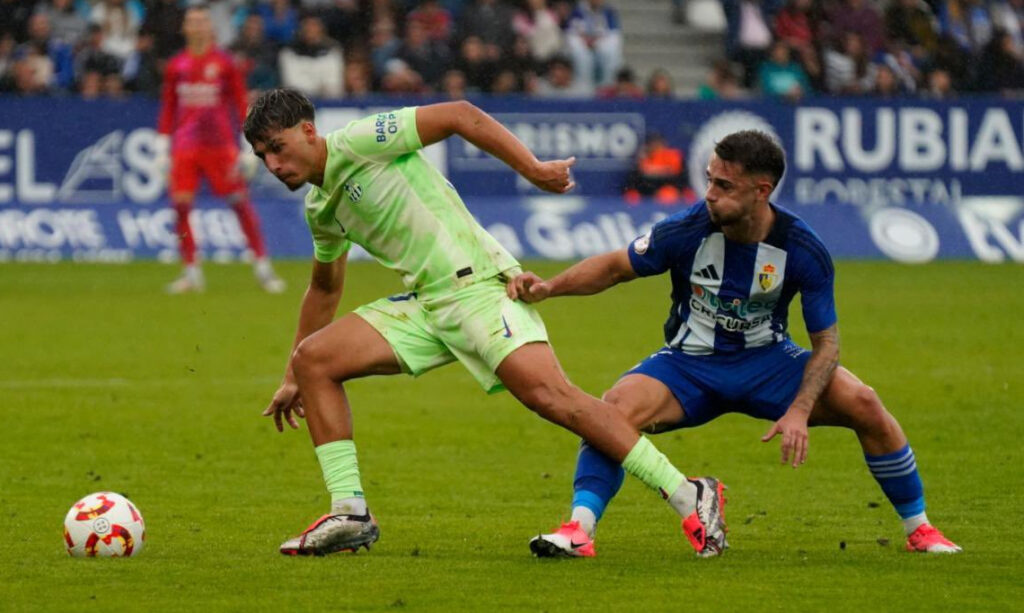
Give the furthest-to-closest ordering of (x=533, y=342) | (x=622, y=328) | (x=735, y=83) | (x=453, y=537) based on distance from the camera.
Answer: (x=735, y=83)
(x=622, y=328)
(x=453, y=537)
(x=533, y=342)

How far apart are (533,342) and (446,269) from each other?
45cm

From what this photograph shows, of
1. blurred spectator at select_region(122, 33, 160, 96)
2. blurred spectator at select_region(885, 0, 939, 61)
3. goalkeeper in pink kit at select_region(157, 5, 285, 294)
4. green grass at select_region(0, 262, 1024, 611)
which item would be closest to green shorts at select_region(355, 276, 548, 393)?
green grass at select_region(0, 262, 1024, 611)

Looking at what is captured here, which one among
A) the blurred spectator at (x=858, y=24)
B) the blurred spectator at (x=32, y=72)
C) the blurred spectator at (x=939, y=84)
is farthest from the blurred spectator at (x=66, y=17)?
the blurred spectator at (x=939, y=84)

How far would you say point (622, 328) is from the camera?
1636cm

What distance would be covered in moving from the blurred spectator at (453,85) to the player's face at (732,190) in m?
17.5

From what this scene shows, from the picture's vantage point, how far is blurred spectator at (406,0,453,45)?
26391 millimetres

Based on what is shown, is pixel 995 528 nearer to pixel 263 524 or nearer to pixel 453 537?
pixel 453 537

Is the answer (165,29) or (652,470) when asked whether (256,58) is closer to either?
(165,29)

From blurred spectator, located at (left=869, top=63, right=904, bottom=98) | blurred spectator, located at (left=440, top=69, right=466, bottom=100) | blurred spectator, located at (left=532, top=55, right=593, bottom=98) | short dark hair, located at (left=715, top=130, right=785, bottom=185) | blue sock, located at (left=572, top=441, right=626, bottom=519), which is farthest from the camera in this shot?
blurred spectator, located at (left=869, top=63, right=904, bottom=98)

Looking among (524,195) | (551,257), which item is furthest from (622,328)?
(524,195)

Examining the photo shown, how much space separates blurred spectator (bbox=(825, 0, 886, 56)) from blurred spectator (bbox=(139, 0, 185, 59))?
31.3 ft

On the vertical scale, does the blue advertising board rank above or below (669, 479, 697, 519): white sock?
below

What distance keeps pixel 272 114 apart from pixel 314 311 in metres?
0.97

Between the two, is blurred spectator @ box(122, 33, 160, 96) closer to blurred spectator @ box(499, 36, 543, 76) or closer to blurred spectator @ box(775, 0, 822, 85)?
blurred spectator @ box(499, 36, 543, 76)
